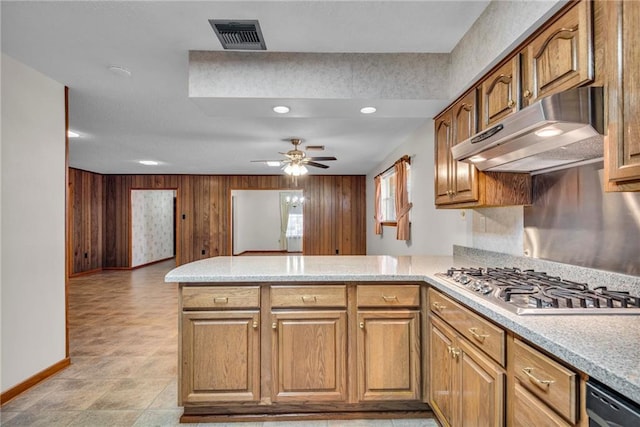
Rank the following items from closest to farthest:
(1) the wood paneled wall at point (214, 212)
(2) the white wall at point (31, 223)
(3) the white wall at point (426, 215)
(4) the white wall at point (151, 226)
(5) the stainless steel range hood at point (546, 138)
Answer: (5) the stainless steel range hood at point (546, 138)
(2) the white wall at point (31, 223)
(3) the white wall at point (426, 215)
(1) the wood paneled wall at point (214, 212)
(4) the white wall at point (151, 226)

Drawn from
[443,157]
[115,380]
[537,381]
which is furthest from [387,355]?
[115,380]

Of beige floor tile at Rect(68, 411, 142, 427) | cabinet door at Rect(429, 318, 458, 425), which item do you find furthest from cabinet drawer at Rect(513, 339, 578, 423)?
beige floor tile at Rect(68, 411, 142, 427)

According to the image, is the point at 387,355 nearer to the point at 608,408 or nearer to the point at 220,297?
the point at 220,297

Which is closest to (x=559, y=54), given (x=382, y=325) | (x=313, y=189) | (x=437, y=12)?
(x=437, y=12)

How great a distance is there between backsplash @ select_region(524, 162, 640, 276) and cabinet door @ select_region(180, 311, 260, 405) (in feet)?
5.72

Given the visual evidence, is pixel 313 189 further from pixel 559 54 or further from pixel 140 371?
pixel 559 54

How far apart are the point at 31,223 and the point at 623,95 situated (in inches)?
133

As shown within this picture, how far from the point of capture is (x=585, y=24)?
1258 mm

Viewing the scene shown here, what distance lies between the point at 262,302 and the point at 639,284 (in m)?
1.79

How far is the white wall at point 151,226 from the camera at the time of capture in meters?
8.81

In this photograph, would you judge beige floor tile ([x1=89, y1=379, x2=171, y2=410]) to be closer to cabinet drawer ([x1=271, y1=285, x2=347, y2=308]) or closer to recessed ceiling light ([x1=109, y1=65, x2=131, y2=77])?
cabinet drawer ([x1=271, y1=285, x2=347, y2=308])

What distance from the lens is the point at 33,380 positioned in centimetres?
252

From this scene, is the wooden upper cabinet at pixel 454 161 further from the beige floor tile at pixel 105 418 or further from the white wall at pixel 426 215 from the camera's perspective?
the beige floor tile at pixel 105 418

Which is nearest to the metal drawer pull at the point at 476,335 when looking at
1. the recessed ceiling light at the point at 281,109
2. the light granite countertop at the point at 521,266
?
the light granite countertop at the point at 521,266
